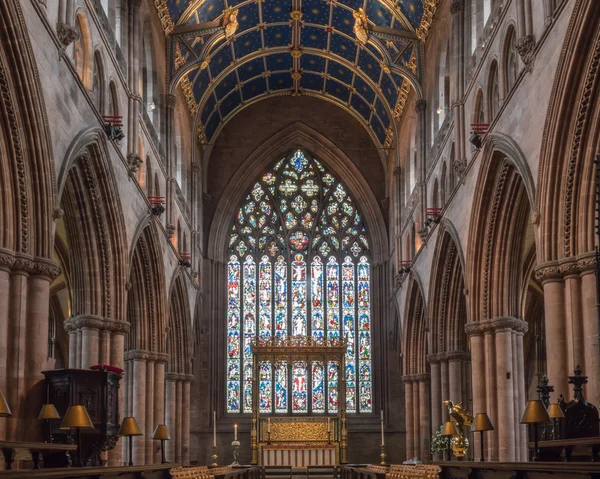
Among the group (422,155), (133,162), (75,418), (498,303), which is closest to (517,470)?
(75,418)

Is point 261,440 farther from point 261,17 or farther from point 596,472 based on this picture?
point 596,472

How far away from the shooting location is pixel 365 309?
40.3 m

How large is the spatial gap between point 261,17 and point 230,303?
40.8ft

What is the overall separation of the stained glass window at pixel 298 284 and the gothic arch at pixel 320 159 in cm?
58

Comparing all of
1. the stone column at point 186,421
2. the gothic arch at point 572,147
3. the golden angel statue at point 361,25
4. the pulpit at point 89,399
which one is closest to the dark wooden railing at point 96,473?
the pulpit at point 89,399

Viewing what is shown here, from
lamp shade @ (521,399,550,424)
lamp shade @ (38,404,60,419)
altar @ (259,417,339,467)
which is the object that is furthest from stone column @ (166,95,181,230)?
lamp shade @ (521,399,550,424)

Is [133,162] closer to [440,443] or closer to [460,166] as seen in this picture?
[460,166]

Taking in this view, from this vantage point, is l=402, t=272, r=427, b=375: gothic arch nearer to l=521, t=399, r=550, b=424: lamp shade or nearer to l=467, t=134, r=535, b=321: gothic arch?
l=467, t=134, r=535, b=321: gothic arch

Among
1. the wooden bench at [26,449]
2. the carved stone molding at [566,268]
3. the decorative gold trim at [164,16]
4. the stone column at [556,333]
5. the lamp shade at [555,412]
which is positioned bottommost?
the wooden bench at [26,449]

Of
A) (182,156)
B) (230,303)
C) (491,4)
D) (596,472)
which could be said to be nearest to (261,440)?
(230,303)

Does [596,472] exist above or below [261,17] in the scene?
below

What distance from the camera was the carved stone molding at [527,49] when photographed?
18078 millimetres

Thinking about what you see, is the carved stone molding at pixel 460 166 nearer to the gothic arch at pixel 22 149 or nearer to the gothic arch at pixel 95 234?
the gothic arch at pixel 95 234

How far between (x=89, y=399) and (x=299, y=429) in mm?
17672
